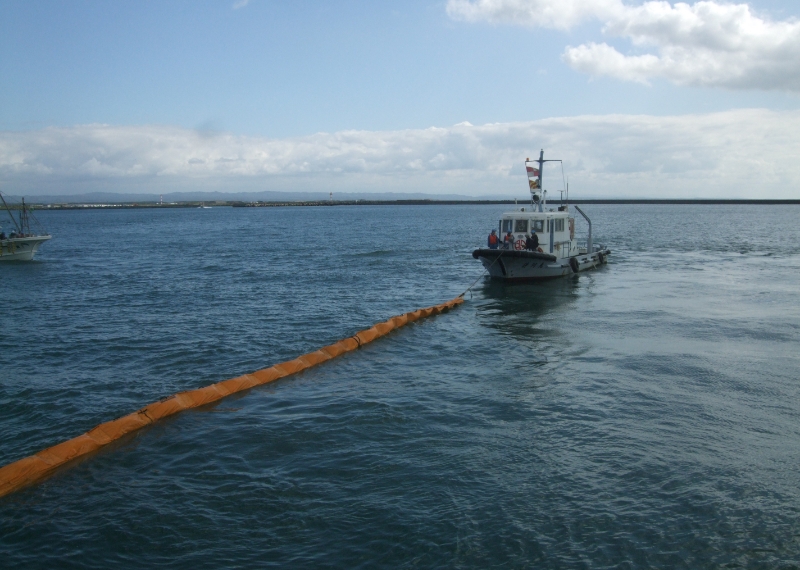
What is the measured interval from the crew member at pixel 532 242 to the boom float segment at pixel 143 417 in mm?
14483

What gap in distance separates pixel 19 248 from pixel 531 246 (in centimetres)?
3451

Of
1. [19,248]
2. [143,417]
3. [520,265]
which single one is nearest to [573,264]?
[520,265]

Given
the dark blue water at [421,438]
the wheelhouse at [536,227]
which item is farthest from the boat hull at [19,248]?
the wheelhouse at [536,227]

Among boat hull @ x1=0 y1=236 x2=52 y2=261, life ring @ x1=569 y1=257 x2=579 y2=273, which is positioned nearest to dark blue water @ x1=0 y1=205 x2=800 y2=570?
life ring @ x1=569 y1=257 x2=579 y2=273

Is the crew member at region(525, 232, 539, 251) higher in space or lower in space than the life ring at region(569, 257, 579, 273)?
higher

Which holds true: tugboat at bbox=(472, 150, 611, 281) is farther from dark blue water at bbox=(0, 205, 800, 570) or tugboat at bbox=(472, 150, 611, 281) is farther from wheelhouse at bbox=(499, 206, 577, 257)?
dark blue water at bbox=(0, 205, 800, 570)

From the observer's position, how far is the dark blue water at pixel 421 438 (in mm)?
8273

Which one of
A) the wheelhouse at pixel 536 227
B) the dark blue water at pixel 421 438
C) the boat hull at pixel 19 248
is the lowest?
the dark blue water at pixel 421 438

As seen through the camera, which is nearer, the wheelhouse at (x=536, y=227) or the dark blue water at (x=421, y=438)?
the dark blue water at (x=421, y=438)

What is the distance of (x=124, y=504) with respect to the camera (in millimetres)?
9281

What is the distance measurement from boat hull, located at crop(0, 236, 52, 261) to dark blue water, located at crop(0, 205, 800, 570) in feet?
67.5

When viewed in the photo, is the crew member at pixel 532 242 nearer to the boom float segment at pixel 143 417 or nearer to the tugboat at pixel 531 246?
the tugboat at pixel 531 246

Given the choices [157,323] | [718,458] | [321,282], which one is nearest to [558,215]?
[321,282]

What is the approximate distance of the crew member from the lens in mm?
31031
